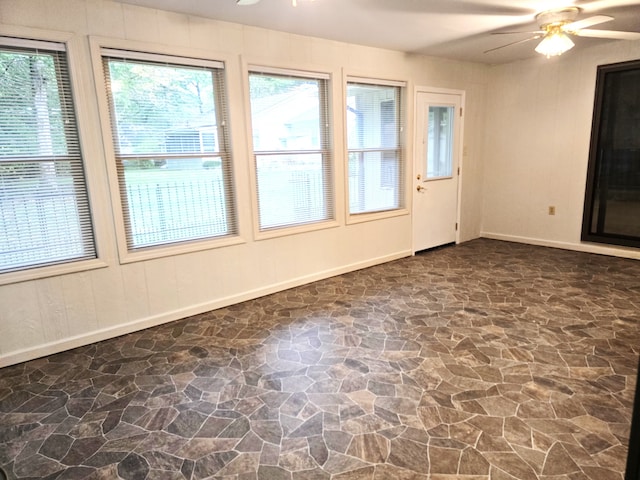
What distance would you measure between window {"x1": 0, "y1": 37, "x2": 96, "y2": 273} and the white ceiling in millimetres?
822

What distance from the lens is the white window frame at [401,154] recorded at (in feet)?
14.1

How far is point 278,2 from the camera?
9.73ft

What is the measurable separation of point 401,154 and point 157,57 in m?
2.92

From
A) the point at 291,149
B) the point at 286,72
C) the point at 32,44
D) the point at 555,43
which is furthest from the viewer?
the point at 291,149

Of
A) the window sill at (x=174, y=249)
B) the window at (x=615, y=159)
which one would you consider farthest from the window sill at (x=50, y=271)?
the window at (x=615, y=159)

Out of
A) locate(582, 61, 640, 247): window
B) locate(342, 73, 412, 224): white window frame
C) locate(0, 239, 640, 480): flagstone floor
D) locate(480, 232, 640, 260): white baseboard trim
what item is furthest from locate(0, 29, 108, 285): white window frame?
locate(582, 61, 640, 247): window

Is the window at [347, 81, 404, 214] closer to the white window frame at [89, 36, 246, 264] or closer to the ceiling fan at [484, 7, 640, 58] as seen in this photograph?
the white window frame at [89, 36, 246, 264]

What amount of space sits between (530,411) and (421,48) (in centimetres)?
390

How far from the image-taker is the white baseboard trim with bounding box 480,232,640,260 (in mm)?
4778

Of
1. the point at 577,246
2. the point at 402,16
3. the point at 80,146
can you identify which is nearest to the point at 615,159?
the point at 577,246

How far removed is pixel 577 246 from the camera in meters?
5.22

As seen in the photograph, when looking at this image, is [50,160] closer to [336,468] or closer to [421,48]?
[336,468]

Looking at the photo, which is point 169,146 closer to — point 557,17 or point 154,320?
point 154,320

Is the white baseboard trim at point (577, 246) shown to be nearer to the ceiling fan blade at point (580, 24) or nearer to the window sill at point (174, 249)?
the ceiling fan blade at point (580, 24)
